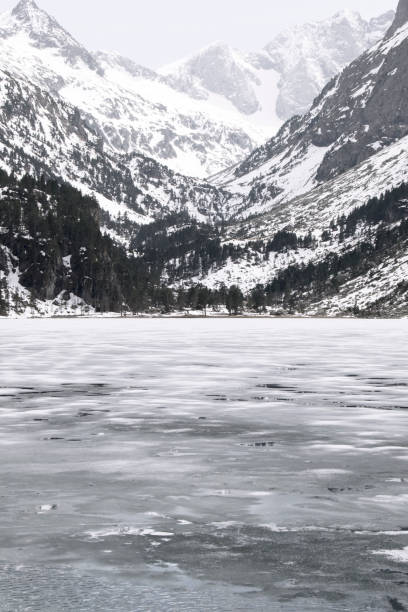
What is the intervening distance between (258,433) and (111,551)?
33.0ft

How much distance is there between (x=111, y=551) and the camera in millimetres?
9680

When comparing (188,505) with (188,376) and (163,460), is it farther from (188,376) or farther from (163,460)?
(188,376)

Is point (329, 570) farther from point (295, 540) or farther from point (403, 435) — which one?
point (403, 435)

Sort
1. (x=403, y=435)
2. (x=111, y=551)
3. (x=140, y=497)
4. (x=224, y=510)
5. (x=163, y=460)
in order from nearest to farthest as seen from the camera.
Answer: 1. (x=111, y=551)
2. (x=224, y=510)
3. (x=140, y=497)
4. (x=163, y=460)
5. (x=403, y=435)

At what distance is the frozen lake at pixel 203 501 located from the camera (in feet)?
27.4

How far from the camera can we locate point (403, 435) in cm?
1897

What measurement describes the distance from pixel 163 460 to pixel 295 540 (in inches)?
241

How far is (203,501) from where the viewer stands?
12.4m

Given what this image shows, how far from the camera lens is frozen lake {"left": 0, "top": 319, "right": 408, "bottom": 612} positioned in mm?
8344

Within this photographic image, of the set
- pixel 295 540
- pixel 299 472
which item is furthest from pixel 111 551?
pixel 299 472

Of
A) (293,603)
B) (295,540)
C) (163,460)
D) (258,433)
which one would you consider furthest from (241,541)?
(258,433)

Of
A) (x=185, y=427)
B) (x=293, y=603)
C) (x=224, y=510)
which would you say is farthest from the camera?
(x=185, y=427)

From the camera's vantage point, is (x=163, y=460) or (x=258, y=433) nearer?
(x=163, y=460)

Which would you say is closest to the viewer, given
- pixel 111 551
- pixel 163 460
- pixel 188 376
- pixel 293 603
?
pixel 293 603
